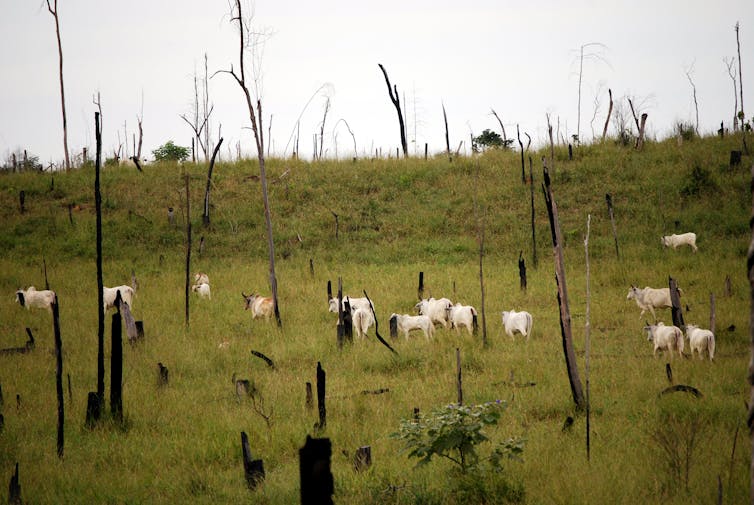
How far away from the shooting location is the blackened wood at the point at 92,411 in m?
9.93

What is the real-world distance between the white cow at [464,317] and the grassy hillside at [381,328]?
0.44m

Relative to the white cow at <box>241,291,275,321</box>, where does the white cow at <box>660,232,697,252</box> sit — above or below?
above

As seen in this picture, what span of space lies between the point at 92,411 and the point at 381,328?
7670mm

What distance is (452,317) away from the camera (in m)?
15.3

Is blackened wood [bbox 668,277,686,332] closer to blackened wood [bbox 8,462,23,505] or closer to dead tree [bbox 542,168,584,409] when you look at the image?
dead tree [bbox 542,168,584,409]

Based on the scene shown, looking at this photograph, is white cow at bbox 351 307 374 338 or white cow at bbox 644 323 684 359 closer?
white cow at bbox 644 323 684 359

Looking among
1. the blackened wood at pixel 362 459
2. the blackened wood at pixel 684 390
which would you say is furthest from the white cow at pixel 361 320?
the blackened wood at pixel 362 459

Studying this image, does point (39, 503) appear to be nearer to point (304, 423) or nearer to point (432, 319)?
point (304, 423)

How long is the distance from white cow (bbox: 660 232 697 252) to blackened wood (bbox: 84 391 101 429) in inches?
722

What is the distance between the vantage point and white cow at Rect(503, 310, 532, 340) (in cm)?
1422

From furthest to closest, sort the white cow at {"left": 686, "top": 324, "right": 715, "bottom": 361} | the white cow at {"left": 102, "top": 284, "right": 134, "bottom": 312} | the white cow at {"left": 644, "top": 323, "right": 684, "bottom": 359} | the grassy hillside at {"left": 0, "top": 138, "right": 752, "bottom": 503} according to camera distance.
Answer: the white cow at {"left": 102, "top": 284, "right": 134, "bottom": 312} < the white cow at {"left": 644, "top": 323, "right": 684, "bottom": 359} < the white cow at {"left": 686, "top": 324, "right": 715, "bottom": 361} < the grassy hillside at {"left": 0, "top": 138, "right": 752, "bottom": 503}

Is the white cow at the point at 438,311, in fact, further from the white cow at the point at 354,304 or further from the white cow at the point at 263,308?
the white cow at the point at 263,308

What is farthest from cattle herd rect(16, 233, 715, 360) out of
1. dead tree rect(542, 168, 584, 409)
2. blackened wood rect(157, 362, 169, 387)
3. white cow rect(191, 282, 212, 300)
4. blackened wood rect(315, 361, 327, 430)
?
blackened wood rect(315, 361, 327, 430)

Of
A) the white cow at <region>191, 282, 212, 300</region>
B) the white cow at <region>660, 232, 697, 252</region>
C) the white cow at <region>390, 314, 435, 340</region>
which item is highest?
the white cow at <region>660, 232, 697, 252</region>
